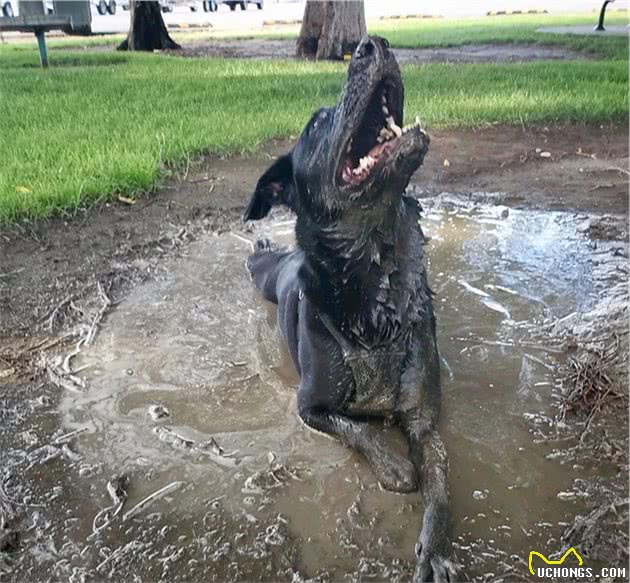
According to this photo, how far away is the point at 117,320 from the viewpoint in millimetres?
4348

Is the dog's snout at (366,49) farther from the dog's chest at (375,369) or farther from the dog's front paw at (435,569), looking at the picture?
the dog's front paw at (435,569)

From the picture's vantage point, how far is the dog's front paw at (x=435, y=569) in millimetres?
2375

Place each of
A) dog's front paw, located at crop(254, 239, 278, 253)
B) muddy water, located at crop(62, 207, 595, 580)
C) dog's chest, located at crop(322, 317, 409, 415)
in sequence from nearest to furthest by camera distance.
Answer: muddy water, located at crop(62, 207, 595, 580) < dog's chest, located at crop(322, 317, 409, 415) < dog's front paw, located at crop(254, 239, 278, 253)

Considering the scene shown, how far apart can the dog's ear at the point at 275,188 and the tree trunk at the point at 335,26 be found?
39.4 ft

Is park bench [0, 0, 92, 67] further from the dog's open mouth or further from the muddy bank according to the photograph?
the dog's open mouth

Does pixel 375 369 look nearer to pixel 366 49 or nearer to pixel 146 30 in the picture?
pixel 366 49

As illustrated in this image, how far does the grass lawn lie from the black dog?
3374mm

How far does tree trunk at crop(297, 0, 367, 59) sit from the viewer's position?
48.3ft

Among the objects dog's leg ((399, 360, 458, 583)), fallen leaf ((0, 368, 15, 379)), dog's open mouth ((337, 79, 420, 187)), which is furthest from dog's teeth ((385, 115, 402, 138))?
fallen leaf ((0, 368, 15, 379))

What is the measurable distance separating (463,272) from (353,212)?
6.69 feet

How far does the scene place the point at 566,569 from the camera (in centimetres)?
244

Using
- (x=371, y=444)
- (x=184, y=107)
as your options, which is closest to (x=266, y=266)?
(x=371, y=444)

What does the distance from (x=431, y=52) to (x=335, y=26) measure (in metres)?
2.24

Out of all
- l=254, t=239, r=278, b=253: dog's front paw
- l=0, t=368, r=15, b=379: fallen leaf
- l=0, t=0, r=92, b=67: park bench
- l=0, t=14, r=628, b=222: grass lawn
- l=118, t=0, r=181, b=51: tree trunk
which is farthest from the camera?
l=118, t=0, r=181, b=51: tree trunk
